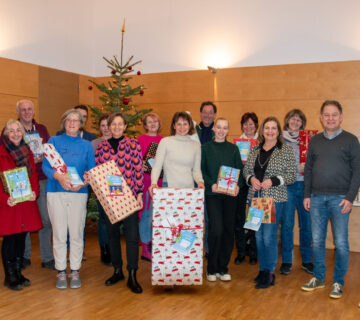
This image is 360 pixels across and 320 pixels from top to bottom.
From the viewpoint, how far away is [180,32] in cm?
691

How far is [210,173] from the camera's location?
391 cm

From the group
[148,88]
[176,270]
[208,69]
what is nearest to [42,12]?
[148,88]

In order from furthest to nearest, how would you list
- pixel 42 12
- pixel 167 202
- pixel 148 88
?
pixel 148 88, pixel 42 12, pixel 167 202

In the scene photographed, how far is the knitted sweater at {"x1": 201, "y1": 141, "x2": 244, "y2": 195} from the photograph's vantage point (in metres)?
3.89

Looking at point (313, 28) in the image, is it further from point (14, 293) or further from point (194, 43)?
point (14, 293)

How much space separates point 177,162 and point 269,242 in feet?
3.67

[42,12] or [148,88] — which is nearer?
[42,12]

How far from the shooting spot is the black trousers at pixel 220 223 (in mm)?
3838

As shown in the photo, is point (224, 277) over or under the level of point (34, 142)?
under

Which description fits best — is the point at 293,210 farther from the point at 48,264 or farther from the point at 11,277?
the point at 11,277

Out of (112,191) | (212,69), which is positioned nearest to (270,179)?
(112,191)

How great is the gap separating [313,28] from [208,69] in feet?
5.68

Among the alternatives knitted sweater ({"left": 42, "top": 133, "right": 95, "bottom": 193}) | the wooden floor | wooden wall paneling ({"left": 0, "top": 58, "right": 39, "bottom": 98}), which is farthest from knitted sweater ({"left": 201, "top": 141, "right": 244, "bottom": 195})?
wooden wall paneling ({"left": 0, "top": 58, "right": 39, "bottom": 98})

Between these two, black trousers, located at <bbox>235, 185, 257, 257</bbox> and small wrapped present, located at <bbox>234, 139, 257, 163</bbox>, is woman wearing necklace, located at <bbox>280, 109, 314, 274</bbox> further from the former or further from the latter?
black trousers, located at <bbox>235, 185, 257, 257</bbox>
